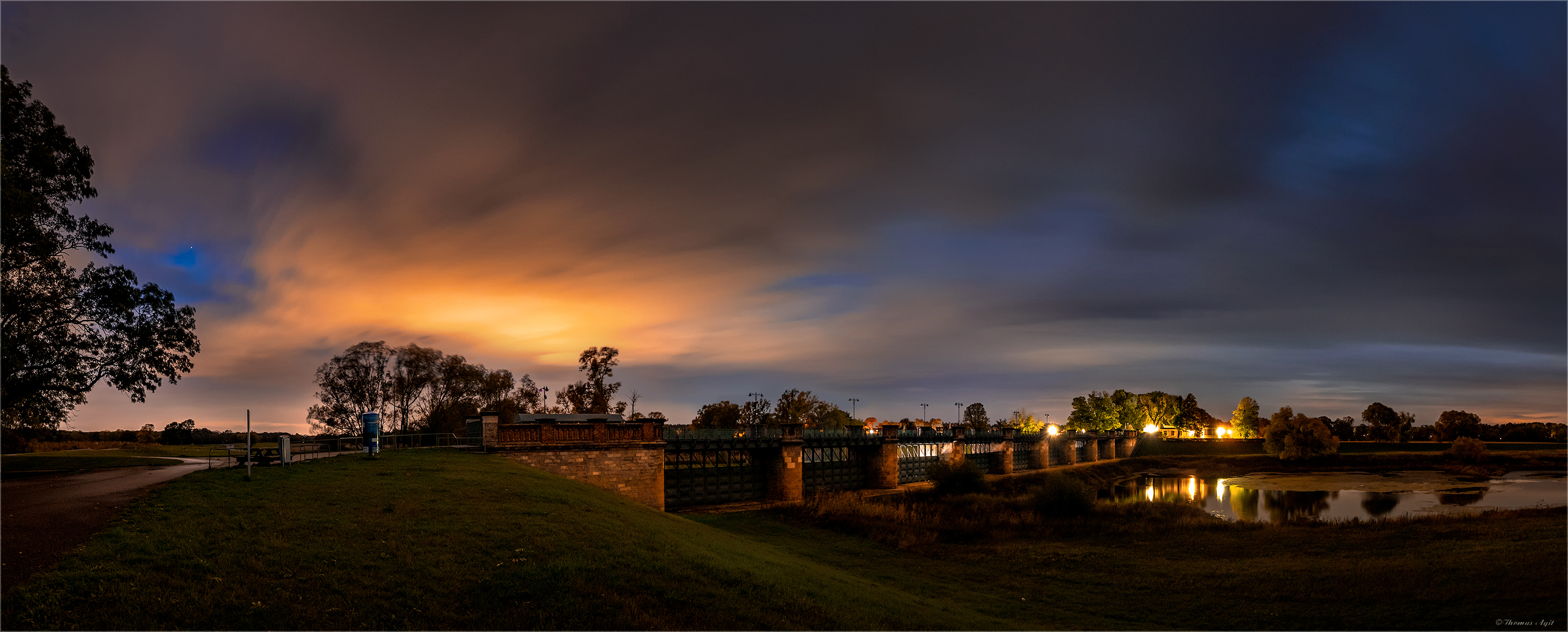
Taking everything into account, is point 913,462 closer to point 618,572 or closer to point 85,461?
point 85,461

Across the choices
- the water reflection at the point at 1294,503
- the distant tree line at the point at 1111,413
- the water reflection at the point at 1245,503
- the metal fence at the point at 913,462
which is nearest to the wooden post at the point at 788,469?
the metal fence at the point at 913,462

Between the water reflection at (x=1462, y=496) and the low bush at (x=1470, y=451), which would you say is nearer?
the water reflection at (x=1462, y=496)

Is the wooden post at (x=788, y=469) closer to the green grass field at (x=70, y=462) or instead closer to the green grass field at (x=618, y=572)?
the green grass field at (x=618, y=572)

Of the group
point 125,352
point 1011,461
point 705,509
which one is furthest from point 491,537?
point 1011,461

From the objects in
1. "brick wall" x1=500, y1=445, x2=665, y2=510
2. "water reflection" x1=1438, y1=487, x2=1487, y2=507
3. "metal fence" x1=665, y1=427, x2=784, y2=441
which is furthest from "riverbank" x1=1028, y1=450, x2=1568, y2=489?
"brick wall" x1=500, y1=445, x2=665, y2=510

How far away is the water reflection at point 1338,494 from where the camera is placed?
176 feet

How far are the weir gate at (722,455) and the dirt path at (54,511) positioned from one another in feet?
47.1

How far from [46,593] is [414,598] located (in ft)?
17.4

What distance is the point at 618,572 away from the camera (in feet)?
50.6

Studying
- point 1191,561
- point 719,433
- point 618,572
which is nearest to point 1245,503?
point 1191,561

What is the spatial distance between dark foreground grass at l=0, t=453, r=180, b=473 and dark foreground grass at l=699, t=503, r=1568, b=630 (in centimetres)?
2657

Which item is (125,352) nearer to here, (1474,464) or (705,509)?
(705,509)

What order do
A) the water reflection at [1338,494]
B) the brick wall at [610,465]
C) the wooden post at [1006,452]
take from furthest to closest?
the wooden post at [1006,452], the water reflection at [1338,494], the brick wall at [610,465]

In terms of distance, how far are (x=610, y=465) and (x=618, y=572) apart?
77.8 feet
